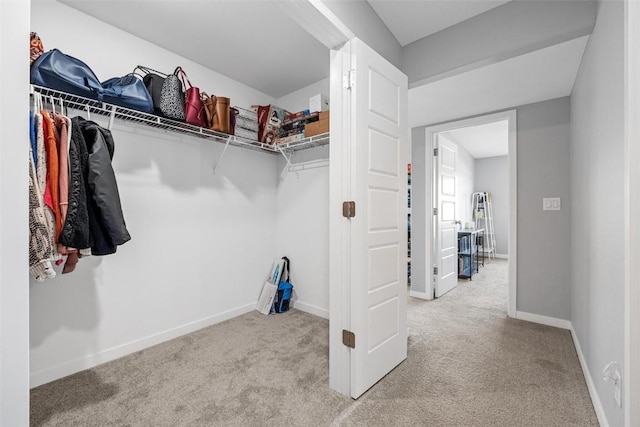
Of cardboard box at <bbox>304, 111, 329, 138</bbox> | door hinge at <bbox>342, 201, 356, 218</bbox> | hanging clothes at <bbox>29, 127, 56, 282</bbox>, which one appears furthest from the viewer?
cardboard box at <bbox>304, 111, 329, 138</bbox>

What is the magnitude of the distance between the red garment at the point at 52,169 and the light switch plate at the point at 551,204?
3835 mm

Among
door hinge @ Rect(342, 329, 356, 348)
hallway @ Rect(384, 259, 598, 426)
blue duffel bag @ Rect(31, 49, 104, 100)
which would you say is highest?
blue duffel bag @ Rect(31, 49, 104, 100)

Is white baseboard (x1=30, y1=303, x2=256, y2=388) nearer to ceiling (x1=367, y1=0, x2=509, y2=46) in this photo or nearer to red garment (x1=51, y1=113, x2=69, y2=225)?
red garment (x1=51, y1=113, x2=69, y2=225)

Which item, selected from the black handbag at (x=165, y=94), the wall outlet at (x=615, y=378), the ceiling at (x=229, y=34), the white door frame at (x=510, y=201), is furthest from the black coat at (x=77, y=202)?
the white door frame at (x=510, y=201)

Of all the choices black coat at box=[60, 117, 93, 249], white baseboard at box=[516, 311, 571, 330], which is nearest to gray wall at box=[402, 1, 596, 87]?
black coat at box=[60, 117, 93, 249]

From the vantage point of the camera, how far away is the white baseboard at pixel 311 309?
2.89m

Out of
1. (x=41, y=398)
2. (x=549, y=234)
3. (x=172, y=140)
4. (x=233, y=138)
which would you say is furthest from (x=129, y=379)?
(x=549, y=234)

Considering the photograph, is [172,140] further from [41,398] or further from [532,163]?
[532,163]

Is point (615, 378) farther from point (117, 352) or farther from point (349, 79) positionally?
point (117, 352)

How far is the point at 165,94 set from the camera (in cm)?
202

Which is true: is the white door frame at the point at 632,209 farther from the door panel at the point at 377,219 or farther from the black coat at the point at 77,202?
the black coat at the point at 77,202

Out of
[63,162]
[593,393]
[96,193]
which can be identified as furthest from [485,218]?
[63,162]

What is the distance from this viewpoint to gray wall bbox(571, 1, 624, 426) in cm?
123

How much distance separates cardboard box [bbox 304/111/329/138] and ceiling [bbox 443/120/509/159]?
223 centimetres
